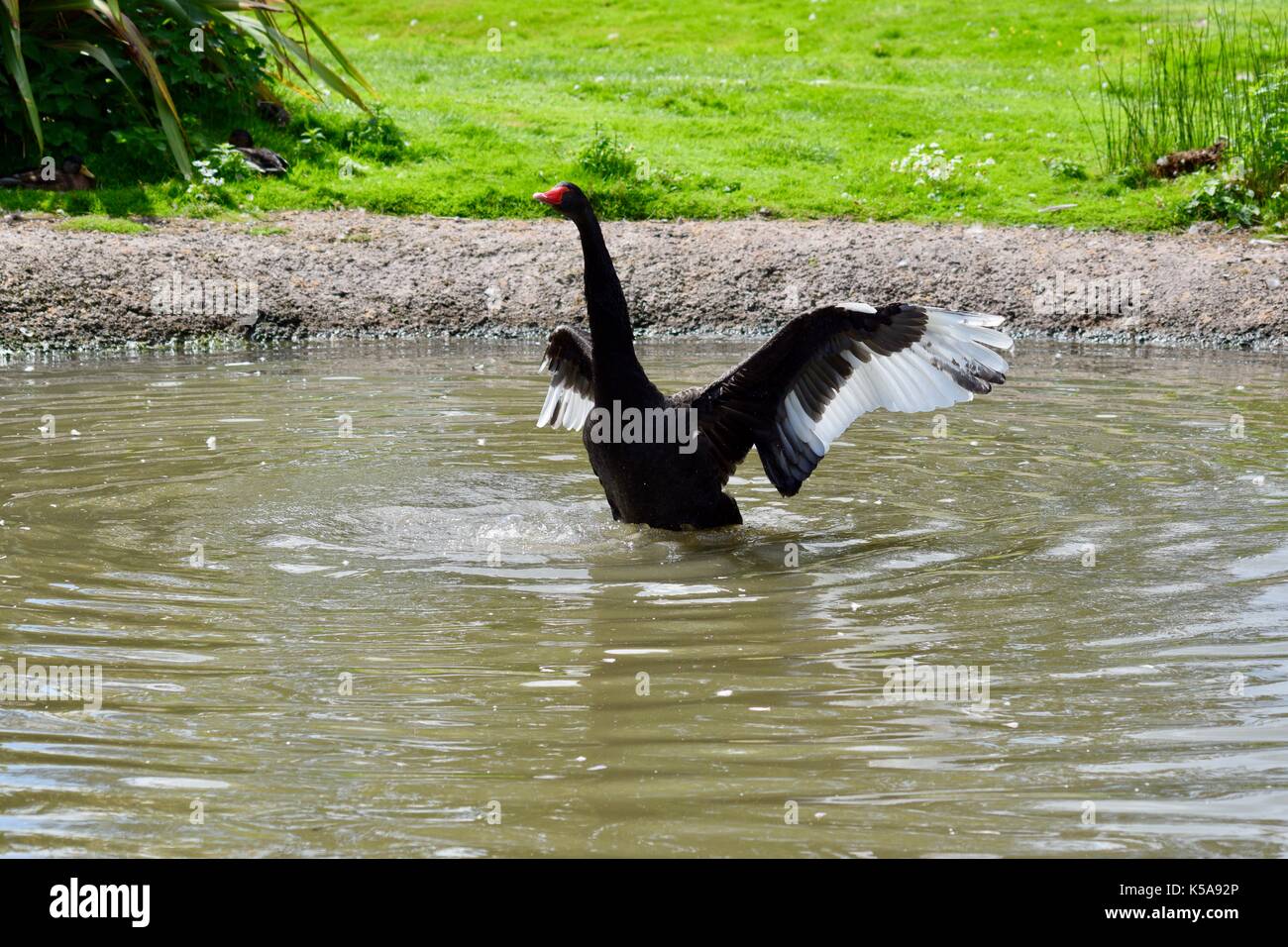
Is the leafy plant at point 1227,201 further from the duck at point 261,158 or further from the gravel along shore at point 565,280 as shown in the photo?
the duck at point 261,158

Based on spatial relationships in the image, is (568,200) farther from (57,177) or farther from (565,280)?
(57,177)

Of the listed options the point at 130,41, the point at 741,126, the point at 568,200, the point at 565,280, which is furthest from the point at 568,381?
the point at 741,126

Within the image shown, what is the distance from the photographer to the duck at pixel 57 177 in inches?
531

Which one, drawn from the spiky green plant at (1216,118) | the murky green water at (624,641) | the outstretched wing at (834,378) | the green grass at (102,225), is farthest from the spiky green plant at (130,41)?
the spiky green plant at (1216,118)

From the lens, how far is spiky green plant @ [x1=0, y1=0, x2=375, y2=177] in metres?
12.5

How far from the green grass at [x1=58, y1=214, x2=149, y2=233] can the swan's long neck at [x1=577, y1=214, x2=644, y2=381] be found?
7.54 meters

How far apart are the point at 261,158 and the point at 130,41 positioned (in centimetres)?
232

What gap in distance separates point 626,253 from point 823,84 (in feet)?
25.6

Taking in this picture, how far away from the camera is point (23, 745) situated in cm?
396

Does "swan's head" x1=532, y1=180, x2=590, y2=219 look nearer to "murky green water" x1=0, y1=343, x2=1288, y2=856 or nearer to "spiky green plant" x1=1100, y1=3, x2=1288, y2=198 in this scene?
"murky green water" x1=0, y1=343, x2=1288, y2=856

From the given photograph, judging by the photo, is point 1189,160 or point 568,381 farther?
point 1189,160

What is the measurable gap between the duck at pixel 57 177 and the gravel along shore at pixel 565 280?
108cm

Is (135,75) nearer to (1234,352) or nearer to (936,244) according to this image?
(936,244)

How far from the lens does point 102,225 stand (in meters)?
12.7
